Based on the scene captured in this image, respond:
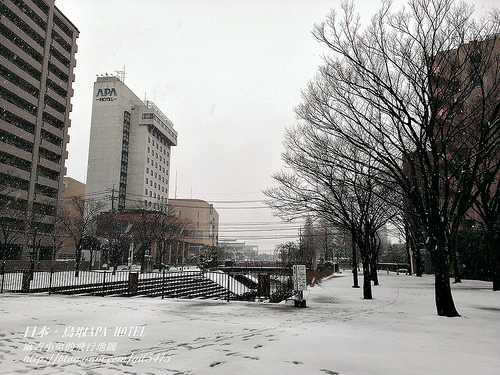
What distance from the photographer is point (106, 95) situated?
94.1 meters

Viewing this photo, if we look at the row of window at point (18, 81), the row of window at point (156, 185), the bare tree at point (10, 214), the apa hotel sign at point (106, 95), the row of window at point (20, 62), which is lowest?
the bare tree at point (10, 214)

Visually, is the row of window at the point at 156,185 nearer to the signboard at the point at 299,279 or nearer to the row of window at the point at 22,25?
the row of window at the point at 22,25

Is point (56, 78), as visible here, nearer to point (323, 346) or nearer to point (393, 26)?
point (393, 26)

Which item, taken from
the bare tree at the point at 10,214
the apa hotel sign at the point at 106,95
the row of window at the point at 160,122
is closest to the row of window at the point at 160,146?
the row of window at the point at 160,122

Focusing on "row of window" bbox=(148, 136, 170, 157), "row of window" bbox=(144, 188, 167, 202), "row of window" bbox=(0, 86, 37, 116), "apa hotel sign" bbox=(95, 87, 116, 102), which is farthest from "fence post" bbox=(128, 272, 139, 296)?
"row of window" bbox=(148, 136, 170, 157)

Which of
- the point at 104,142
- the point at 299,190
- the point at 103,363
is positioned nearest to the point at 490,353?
the point at 103,363

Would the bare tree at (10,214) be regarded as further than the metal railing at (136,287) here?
Answer: Yes

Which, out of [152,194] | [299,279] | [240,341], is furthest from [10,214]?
[152,194]

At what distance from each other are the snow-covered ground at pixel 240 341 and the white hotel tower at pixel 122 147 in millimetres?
79667

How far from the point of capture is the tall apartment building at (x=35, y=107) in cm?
4619

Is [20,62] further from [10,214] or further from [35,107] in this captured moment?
[10,214]

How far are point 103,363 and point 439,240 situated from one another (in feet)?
34.4

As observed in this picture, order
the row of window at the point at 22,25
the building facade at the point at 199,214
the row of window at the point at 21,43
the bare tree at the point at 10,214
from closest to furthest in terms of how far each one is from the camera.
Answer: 1. the bare tree at the point at 10,214
2. the row of window at the point at 22,25
3. the row of window at the point at 21,43
4. the building facade at the point at 199,214

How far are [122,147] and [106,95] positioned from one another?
545 inches
